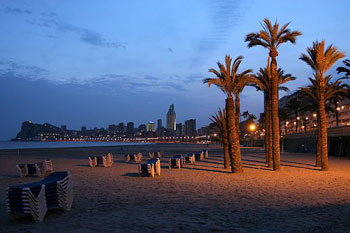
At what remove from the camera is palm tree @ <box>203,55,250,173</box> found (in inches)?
690

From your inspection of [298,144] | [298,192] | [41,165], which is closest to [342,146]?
[298,144]

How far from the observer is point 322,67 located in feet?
63.0

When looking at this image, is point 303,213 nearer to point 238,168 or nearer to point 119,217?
point 119,217

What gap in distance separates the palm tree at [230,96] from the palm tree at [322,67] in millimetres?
4924

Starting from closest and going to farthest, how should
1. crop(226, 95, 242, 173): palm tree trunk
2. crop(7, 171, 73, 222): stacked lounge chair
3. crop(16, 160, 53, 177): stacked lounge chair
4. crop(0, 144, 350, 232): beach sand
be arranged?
crop(0, 144, 350, 232): beach sand, crop(7, 171, 73, 222): stacked lounge chair, crop(16, 160, 53, 177): stacked lounge chair, crop(226, 95, 242, 173): palm tree trunk

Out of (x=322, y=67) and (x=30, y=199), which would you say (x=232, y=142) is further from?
(x=30, y=199)

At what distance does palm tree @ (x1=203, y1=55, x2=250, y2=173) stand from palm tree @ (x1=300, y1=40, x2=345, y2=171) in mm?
4924

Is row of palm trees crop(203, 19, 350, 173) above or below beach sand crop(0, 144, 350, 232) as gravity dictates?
above

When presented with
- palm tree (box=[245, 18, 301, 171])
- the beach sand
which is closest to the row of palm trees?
palm tree (box=[245, 18, 301, 171])

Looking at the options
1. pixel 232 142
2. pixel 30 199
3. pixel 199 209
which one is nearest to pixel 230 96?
pixel 232 142

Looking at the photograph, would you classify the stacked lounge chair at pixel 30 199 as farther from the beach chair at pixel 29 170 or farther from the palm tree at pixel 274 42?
the palm tree at pixel 274 42

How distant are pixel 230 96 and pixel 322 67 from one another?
603cm

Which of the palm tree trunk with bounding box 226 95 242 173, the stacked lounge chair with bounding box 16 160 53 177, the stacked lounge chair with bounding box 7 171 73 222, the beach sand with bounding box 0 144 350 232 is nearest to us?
the beach sand with bounding box 0 144 350 232

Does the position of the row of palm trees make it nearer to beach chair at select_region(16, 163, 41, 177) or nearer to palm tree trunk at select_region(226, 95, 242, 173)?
palm tree trunk at select_region(226, 95, 242, 173)
